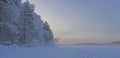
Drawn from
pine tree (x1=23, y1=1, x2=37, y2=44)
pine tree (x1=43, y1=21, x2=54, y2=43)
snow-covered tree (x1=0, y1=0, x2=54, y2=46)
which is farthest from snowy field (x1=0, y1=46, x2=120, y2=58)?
pine tree (x1=43, y1=21, x2=54, y2=43)

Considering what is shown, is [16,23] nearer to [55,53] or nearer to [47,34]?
[47,34]

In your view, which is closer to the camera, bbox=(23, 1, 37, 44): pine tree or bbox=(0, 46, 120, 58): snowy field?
bbox=(0, 46, 120, 58): snowy field

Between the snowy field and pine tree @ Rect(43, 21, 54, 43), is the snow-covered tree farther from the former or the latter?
pine tree @ Rect(43, 21, 54, 43)

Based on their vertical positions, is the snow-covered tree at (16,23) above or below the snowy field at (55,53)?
above

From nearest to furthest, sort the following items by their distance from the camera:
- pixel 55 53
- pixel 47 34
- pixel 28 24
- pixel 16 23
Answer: pixel 55 53, pixel 16 23, pixel 28 24, pixel 47 34

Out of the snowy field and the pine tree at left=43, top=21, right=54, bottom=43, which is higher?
the pine tree at left=43, top=21, right=54, bottom=43

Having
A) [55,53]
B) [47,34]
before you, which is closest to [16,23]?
[47,34]

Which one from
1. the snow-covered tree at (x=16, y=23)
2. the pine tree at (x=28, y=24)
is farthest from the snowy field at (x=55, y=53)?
the pine tree at (x=28, y=24)

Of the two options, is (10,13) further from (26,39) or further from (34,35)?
(34,35)

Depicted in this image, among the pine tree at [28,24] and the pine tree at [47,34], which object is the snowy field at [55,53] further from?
the pine tree at [47,34]

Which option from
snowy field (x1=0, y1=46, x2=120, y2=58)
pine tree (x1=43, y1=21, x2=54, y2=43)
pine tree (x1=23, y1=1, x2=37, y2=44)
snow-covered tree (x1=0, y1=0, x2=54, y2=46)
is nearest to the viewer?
snowy field (x1=0, y1=46, x2=120, y2=58)

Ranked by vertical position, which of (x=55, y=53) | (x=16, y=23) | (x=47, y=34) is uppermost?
(x=16, y=23)

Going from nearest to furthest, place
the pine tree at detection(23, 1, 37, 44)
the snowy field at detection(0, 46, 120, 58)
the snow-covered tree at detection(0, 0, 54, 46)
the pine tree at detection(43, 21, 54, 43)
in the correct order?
the snowy field at detection(0, 46, 120, 58) < the snow-covered tree at detection(0, 0, 54, 46) < the pine tree at detection(23, 1, 37, 44) < the pine tree at detection(43, 21, 54, 43)

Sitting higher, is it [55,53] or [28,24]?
[28,24]
